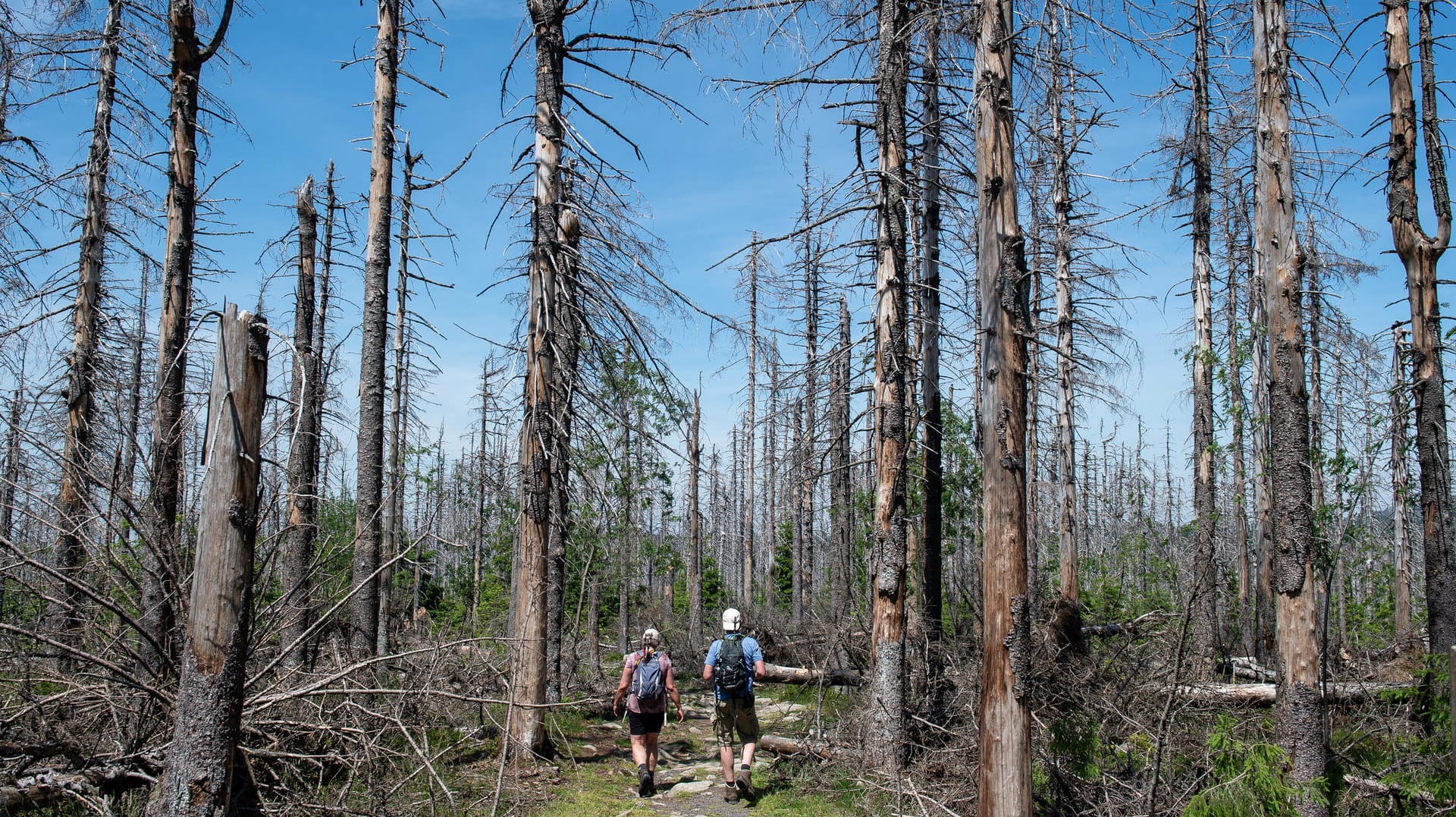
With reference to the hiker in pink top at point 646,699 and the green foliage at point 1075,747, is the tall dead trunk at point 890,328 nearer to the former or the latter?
the green foliage at point 1075,747

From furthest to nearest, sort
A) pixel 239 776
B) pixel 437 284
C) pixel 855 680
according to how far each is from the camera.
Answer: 1. pixel 437 284
2. pixel 855 680
3. pixel 239 776

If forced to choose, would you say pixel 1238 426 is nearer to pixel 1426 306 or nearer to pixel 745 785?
pixel 1426 306

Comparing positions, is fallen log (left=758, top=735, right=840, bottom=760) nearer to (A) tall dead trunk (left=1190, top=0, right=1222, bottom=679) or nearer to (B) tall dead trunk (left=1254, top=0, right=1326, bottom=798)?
(B) tall dead trunk (left=1254, top=0, right=1326, bottom=798)

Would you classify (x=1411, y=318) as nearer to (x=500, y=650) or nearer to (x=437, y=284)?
(x=500, y=650)

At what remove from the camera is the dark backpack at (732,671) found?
8.67 m

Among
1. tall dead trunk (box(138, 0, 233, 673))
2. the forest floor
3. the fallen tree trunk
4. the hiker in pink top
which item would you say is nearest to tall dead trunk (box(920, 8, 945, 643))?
the forest floor

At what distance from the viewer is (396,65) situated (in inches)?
454

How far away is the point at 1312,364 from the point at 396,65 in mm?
23614

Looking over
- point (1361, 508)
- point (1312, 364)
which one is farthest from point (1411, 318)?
point (1312, 364)

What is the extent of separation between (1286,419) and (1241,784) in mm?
3156

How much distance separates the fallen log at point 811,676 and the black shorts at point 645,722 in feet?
6.08

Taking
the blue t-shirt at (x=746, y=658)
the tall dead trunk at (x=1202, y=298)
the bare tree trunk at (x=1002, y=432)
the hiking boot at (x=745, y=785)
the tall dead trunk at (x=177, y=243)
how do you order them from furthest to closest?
the tall dead trunk at (x=1202, y=298), the blue t-shirt at (x=746, y=658), the hiking boot at (x=745, y=785), the tall dead trunk at (x=177, y=243), the bare tree trunk at (x=1002, y=432)

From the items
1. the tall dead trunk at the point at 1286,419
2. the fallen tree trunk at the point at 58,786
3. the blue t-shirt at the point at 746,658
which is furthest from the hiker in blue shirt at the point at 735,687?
the fallen tree trunk at the point at 58,786

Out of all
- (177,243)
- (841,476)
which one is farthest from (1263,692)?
(177,243)
